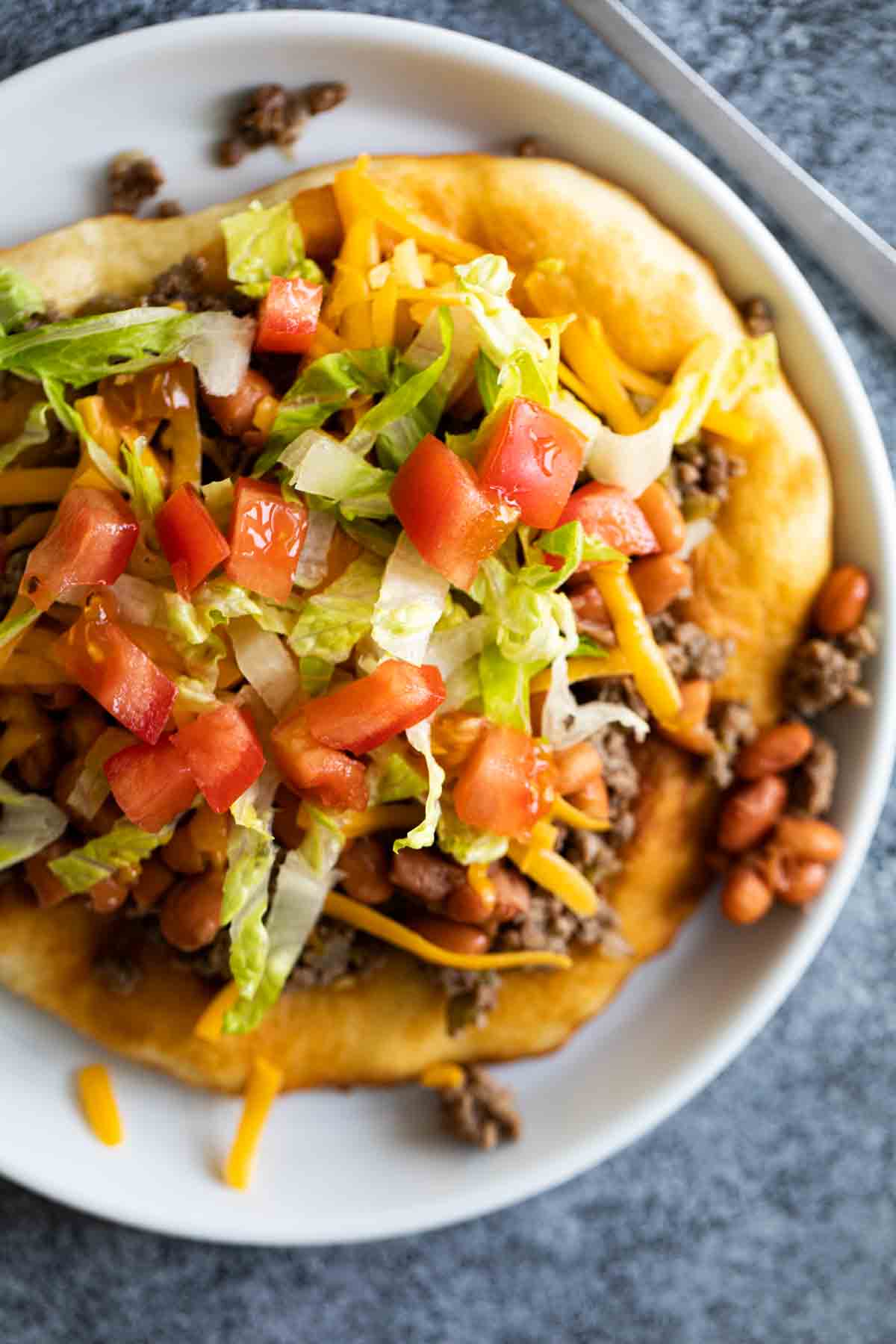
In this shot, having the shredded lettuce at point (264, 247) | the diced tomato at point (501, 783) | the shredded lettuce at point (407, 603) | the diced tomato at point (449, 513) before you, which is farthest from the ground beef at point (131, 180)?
the diced tomato at point (501, 783)

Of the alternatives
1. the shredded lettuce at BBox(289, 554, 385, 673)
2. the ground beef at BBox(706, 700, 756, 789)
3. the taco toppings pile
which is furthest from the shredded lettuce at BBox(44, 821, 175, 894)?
the ground beef at BBox(706, 700, 756, 789)

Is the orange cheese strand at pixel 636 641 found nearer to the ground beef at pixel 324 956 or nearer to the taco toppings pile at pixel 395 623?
the taco toppings pile at pixel 395 623

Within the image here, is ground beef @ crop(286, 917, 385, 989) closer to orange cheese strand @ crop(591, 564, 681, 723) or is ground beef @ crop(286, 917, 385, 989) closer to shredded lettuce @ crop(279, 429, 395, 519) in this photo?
orange cheese strand @ crop(591, 564, 681, 723)

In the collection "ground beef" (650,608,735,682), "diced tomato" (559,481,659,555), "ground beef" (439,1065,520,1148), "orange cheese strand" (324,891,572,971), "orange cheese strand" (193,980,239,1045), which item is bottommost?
"ground beef" (439,1065,520,1148)

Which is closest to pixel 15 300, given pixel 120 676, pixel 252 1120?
pixel 120 676

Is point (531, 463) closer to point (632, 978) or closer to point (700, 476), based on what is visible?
point (700, 476)

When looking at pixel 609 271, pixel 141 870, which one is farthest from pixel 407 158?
pixel 141 870

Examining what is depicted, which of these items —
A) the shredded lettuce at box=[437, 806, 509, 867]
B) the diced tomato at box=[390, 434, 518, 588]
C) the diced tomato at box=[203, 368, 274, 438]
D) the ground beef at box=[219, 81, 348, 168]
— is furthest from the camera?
the ground beef at box=[219, 81, 348, 168]

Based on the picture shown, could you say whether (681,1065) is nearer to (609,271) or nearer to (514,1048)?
(514,1048)
